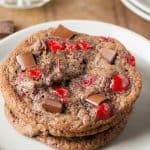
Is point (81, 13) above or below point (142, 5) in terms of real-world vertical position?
below

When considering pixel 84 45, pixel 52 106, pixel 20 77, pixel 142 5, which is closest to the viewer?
pixel 52 106

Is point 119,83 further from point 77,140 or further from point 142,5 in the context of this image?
point 142,5

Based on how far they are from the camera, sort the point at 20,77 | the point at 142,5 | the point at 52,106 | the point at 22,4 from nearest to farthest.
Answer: the point at 52,106, the point at 20,77, the point at 142,5, the point at 22,4

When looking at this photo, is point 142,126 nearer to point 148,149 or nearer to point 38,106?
point 148,149

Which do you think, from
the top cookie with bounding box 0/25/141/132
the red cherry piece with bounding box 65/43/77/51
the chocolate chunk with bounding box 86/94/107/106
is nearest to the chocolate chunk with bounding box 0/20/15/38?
the top cookie with bounding box 0/25/141/132

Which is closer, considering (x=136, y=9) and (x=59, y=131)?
(x=59, y=131)

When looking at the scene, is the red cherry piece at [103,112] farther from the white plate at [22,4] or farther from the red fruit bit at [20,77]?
the white plate at [22,4]

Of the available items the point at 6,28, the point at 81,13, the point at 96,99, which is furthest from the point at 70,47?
the point at 81,13

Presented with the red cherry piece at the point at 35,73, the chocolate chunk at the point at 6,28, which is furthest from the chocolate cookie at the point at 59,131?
the chocolate chunk at the point at 6,28

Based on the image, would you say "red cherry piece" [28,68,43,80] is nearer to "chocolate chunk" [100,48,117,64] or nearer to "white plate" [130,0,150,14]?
"chocolate chunk" [100,48,117,64]
